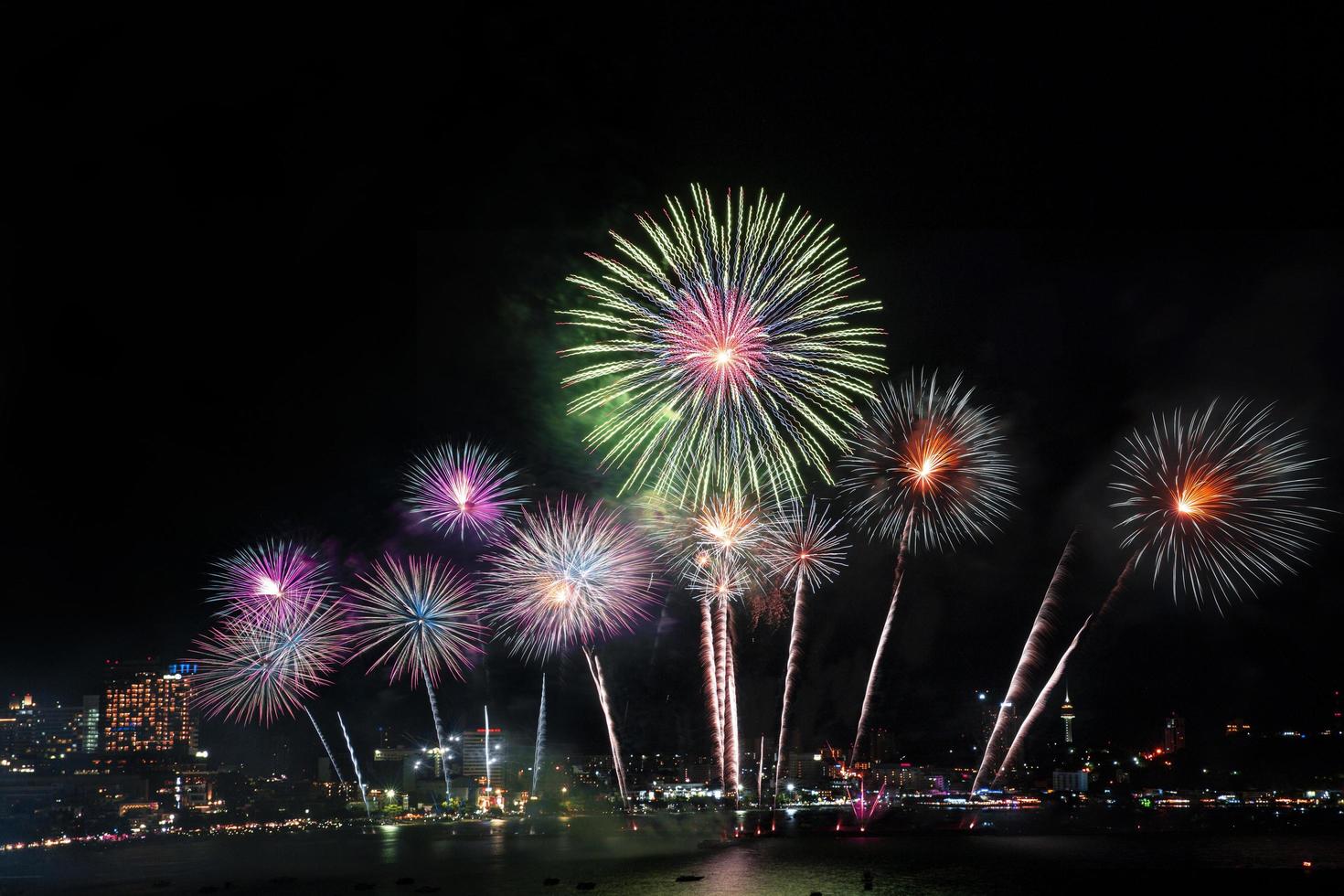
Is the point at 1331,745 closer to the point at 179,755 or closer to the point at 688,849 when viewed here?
the point at 688,849

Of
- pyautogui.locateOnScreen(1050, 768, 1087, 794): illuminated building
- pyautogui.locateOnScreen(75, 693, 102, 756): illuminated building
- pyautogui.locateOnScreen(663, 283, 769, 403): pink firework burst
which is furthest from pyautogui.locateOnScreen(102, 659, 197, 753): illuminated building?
pyautogui.locateOnScreen(663, 283, 769, 403): pink firework burst

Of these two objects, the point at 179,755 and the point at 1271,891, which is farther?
the point at 179,755

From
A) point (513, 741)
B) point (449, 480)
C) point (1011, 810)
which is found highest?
point (449, 480)

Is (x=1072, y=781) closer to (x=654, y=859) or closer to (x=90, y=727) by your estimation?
(x=654, y=859)

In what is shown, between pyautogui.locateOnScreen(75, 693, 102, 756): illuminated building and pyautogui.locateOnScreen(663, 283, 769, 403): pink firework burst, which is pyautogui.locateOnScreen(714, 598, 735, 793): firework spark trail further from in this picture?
pyautogui.locateOnScreen(75, 693, 102, 756): illuminated building

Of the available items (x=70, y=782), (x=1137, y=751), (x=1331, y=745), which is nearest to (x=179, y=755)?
(x=70, y=782)

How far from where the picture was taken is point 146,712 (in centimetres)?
12231

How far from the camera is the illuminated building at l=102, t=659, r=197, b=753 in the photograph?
11831cm

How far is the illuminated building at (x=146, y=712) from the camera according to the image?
118m

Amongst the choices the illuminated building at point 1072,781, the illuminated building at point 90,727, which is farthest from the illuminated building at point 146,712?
the illuminated building at point 1072,781

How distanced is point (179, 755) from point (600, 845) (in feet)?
250

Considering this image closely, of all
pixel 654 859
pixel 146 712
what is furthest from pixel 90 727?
pixel 654 859

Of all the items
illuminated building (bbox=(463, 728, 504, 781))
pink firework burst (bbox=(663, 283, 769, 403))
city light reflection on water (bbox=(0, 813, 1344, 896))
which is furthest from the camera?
illuminated building (bbox=(463, 728, 504, 781))

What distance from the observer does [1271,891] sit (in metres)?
42.1
